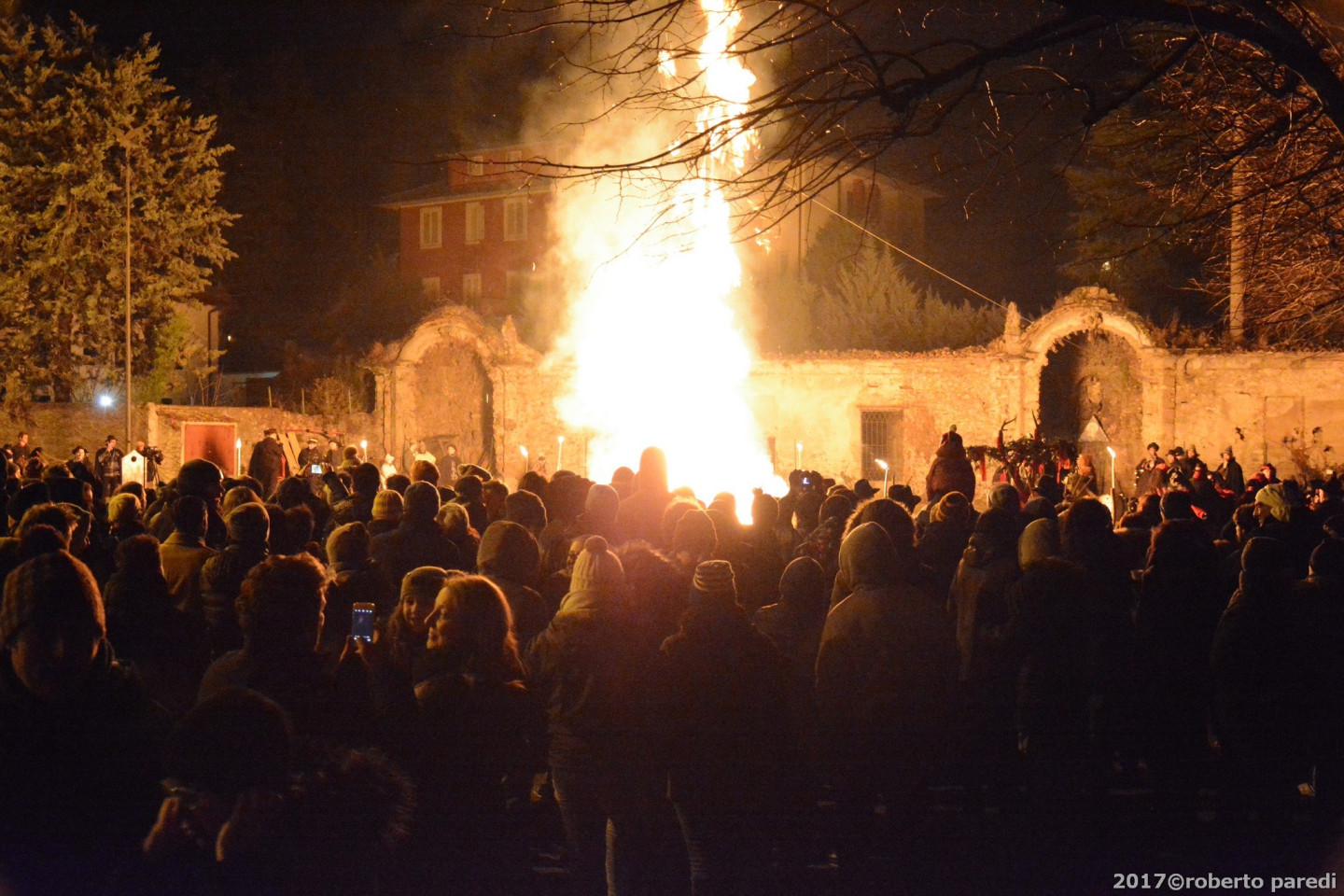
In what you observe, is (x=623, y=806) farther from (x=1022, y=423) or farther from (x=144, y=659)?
(x=1022, y=423)

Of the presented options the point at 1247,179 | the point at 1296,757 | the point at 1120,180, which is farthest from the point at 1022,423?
the point at 1296,757

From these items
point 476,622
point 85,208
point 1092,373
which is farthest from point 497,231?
point 476,622

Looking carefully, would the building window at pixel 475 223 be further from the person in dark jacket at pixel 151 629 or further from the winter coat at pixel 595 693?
the winter coat at pixel 595 693

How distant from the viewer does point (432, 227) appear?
172ft

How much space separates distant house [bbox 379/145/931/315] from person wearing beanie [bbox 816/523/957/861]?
4020 cm

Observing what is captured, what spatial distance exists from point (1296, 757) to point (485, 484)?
261 inches

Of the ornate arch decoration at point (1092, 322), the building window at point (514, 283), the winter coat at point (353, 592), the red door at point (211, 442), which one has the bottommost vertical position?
the winter coat at point (353, 592)

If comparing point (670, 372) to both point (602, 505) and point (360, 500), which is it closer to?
point (360, 500)

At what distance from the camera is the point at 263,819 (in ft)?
9.68

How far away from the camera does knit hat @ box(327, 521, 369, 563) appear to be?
6.61 meters

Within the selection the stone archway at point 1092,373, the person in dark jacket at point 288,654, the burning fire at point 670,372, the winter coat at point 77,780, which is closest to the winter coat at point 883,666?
the person in dark jacket at point 288,654

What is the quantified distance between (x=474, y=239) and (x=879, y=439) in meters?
24.2

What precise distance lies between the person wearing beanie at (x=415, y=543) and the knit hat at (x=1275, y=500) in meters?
6.35

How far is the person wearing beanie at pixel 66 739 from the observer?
3.67 m
